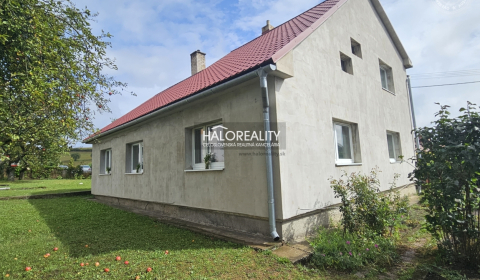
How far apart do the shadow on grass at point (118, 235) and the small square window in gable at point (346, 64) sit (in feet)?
20.5

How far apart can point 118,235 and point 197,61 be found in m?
10.3

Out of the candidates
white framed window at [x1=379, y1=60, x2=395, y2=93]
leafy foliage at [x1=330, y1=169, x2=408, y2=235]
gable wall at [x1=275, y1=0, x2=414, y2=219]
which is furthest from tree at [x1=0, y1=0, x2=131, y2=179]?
white framed window at [x1=379, y1=60, x2=395, y2=93]

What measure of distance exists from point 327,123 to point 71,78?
5856mm

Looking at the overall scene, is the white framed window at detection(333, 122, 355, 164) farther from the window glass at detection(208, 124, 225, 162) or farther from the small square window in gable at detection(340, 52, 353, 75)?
the window glass at detection(208, 124, 225, 162)

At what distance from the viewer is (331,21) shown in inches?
272

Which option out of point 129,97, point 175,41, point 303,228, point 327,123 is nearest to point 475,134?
point 327,123

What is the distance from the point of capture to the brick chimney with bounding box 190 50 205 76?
44.0 ft

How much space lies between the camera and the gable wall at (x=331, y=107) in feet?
16.3

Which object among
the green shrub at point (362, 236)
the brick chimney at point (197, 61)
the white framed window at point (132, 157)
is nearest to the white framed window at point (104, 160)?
the white framed window at point (132, 157)

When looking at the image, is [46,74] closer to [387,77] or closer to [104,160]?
[104,160]

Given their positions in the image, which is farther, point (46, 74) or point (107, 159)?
point (107, 159)

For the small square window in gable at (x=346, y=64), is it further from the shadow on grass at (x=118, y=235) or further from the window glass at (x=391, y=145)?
the shadow on grass at (x=118, y=235)

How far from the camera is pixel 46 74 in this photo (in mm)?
4422

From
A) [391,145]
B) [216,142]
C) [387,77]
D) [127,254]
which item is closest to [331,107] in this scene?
[216,142]
